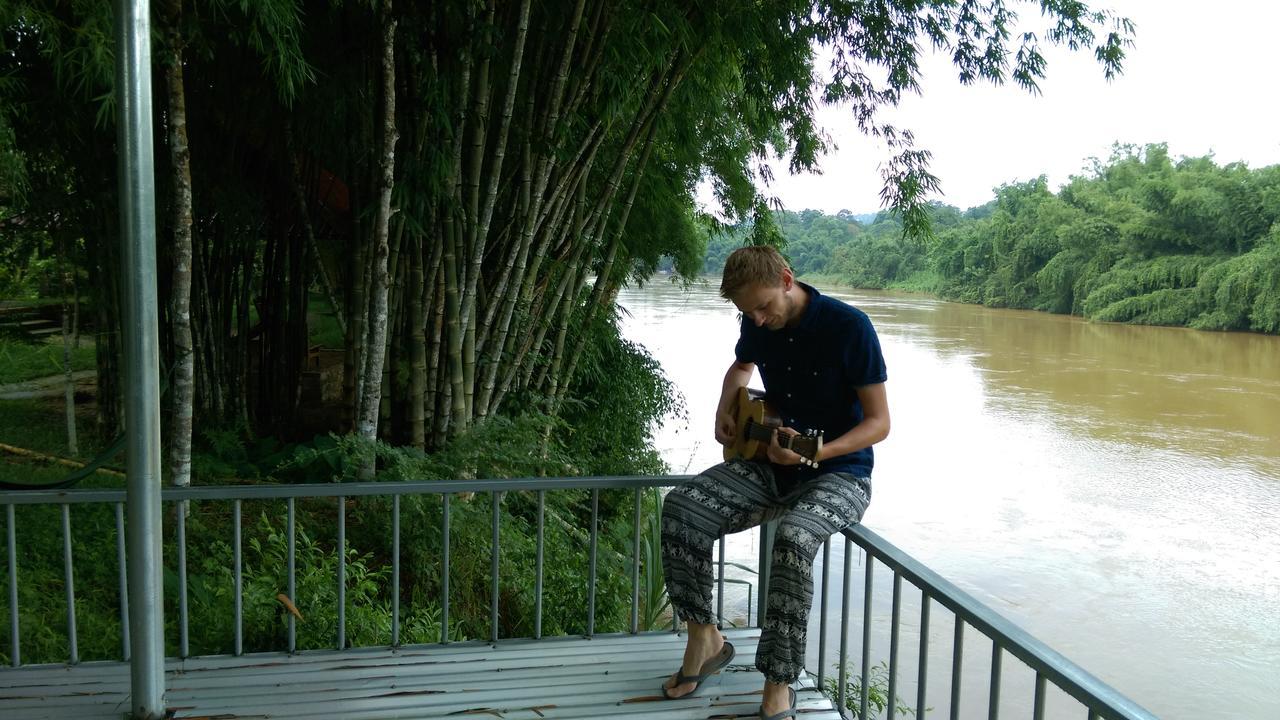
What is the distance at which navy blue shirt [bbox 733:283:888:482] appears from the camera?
6.38 feet

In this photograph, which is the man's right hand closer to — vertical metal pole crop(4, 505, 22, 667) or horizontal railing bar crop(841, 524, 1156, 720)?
horizontal railing bar crop(841, 524, 1156, 720)

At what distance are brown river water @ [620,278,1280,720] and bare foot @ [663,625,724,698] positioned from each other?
13.7 feet

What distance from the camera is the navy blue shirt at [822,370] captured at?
195 cm

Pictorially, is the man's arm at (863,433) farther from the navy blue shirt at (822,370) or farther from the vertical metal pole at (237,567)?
the vertical metal pole at (237,567)

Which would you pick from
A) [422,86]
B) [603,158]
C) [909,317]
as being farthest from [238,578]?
[909,317]

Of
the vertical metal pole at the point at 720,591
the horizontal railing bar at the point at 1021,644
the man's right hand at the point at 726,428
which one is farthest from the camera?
the vertical metal pole at the point at 720,591

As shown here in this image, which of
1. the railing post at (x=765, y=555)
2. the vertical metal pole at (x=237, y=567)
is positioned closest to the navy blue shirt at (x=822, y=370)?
the railing post at (x=765, y=555)

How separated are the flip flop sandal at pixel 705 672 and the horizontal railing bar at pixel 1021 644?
1.39 feet

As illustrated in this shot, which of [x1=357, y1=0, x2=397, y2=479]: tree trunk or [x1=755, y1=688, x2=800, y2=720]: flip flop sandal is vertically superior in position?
[x1=357, y1=0, x2=397, y2=479]: tree trunk

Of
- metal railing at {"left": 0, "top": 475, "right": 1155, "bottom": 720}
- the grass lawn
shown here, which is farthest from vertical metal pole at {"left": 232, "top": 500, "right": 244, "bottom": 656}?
the grass lawn

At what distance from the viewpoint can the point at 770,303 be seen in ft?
6.50

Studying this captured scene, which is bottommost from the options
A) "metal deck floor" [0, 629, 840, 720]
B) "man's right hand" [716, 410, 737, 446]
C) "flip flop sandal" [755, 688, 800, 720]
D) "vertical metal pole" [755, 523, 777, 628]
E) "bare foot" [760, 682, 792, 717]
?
"metal deck floor" [0, 629, 840, 720]

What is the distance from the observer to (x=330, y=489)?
6.72 ft

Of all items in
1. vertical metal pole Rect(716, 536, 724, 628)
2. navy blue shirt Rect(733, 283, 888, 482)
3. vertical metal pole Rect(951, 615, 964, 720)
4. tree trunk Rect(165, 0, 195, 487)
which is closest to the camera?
vertical metal pole Rect(951, 615, 964, 720)
